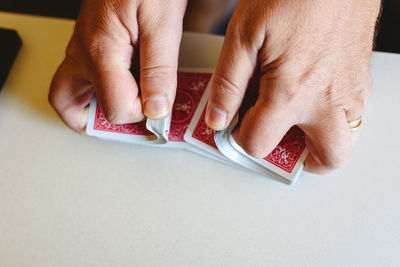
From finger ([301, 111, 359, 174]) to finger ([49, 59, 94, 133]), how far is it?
1.67 ft

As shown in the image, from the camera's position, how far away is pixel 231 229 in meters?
0.77

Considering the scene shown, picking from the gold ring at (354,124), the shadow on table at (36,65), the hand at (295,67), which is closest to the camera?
the hand at (295,67)

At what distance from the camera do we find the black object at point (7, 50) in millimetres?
970

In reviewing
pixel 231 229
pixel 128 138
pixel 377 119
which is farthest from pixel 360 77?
pixel 128 138

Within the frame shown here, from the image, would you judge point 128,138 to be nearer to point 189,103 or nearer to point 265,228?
point 189,103

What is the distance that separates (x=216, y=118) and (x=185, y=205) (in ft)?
0.75

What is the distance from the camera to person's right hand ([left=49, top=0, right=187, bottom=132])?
0.69 m

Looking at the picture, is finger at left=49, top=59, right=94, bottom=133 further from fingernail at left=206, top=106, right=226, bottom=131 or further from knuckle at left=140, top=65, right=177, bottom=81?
fingernail at left=206, top=106, right=226, bottom=131

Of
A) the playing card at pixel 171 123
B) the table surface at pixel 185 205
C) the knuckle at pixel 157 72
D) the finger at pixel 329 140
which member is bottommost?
the table surface at pixel 185 205

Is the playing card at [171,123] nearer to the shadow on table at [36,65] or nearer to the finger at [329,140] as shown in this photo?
the shadow on table at [36,65]

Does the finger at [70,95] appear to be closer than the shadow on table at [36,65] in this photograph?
Yes

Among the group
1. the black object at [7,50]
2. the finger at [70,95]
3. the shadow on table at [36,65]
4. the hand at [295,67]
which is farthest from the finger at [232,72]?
the black object at [7,50]

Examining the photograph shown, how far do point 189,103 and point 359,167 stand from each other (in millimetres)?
424

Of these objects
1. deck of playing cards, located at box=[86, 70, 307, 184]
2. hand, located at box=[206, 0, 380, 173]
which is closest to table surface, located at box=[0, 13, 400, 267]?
deck of playing cards, located at box=[86, 70, 307, 184]
